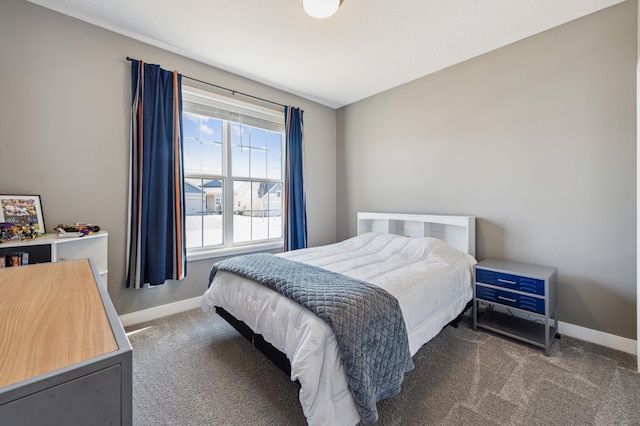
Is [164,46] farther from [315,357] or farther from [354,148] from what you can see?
[315,357]

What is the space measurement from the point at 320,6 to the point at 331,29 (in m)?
0.46

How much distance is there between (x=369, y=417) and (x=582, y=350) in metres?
2.03

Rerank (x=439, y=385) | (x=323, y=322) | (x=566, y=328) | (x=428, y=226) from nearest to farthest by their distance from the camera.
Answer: (x=323, y=322) → (x=439, y=385) → (x=566, y=328) → (x=428, y=226)

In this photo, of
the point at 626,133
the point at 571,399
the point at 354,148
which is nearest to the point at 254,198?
the point at 354,148

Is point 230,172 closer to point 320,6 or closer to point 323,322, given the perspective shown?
point 320,6

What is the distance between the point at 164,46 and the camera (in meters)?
2.67

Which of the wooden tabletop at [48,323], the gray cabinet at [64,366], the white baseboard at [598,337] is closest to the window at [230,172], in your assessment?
the wooden tabletop at [48,323]

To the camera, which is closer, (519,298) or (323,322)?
(323,322)

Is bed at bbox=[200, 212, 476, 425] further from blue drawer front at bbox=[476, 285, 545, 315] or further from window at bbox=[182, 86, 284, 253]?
window at bbox=[182, 86, 284, 253]

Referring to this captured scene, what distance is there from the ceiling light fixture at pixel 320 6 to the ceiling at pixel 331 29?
0.17 meters

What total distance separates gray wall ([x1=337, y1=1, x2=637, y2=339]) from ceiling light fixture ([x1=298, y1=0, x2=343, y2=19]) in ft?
5.67

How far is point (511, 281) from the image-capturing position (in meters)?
2.24

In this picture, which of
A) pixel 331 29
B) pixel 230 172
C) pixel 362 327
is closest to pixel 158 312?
pixel 230 172

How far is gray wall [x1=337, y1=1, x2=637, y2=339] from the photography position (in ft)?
6.93
